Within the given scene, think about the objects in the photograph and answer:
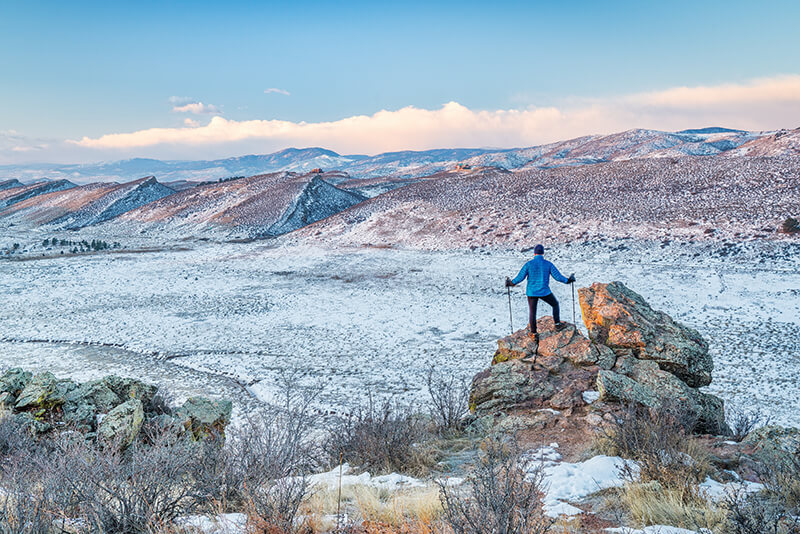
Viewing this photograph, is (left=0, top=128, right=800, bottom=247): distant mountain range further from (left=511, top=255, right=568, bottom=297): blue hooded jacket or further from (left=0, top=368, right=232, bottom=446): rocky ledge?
(left=0, top=368, right=232, bottom=446): rocky ledge

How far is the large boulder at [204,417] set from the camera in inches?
307

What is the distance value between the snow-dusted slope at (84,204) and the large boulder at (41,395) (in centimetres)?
6418

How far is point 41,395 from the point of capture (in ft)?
25.5

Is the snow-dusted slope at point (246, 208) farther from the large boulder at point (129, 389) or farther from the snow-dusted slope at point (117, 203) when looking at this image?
the large boulder at point (129, 389)

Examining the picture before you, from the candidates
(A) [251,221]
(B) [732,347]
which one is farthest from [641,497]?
(A) [251,221]

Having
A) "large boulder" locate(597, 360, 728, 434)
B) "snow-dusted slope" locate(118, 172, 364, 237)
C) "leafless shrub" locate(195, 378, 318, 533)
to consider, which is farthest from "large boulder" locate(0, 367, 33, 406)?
"snow-dusted slope" locate(118, 172, 364, 237)

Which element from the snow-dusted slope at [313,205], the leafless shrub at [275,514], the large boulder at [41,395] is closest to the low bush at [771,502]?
the leafless shrub at [275,514]

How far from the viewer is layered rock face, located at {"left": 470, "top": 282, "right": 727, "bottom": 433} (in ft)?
23.9

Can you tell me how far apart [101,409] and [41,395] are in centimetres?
104

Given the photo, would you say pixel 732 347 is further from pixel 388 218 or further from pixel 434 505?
pixel 388 218

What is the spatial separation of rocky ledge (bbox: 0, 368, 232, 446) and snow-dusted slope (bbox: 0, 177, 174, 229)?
64205mm

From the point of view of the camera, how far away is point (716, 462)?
5.45 m

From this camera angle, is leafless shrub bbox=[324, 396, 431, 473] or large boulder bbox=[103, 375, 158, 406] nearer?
leafless shrub bbox=[324, 396, 431, 473]

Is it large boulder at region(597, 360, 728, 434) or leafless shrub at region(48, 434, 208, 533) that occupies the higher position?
leafless shrub at region(48, 434, 208, 533)
